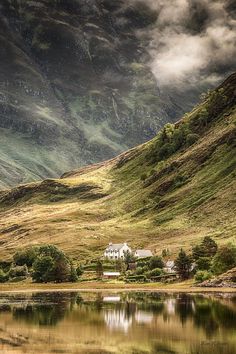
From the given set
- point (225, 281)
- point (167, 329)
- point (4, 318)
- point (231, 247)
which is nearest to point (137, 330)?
point (167, 329)

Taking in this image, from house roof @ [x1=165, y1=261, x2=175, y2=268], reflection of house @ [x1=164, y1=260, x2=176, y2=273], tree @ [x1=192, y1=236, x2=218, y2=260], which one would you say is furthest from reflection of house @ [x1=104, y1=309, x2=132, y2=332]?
house roof @ [x1=165, y1=261, x2=175, y2=268]

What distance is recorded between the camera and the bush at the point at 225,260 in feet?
485

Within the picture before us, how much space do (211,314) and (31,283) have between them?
12375 cm

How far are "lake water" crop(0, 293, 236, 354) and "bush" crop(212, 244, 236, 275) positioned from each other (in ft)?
144

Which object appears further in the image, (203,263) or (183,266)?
(183,266)

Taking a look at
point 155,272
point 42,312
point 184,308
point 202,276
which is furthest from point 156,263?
point 184,308

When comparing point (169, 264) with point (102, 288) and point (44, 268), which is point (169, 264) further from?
point (44, 268)

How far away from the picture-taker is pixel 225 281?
13662cm

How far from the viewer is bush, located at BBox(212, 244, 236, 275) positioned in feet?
485

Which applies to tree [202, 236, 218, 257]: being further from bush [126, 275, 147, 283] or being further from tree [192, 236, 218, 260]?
bush [126, 275, 147, 283]

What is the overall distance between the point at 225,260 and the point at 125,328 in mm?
78444

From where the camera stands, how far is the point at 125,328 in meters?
74.1

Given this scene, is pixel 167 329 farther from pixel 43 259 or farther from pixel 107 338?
pixel 43 259

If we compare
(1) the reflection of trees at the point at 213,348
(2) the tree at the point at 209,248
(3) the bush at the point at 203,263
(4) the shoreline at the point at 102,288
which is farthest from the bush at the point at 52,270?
(1) the reflection of trees at the point at 213,348
